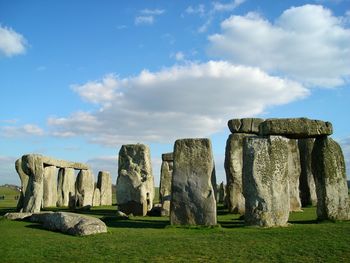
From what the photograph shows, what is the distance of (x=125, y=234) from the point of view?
38.9ft

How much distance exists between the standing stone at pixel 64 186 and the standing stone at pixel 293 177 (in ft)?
49.9

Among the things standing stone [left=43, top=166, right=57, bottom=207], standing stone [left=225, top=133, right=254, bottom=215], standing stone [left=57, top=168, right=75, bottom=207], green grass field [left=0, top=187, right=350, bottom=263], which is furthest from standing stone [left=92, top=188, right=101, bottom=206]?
green grass field [left=0, top=187, right=350, bottom=263]

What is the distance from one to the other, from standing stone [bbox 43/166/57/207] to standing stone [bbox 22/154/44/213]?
8.04 m

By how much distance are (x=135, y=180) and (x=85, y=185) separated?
9331 millimetres

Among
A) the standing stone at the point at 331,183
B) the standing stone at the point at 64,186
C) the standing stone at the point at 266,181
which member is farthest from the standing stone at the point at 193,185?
the standing stone at the point at 64,186

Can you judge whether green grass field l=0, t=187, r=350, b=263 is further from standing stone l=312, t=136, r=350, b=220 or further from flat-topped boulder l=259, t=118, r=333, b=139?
flat-topped boulder l=259, t=118, r=333, b=139

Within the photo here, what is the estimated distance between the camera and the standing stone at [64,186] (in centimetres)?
2894

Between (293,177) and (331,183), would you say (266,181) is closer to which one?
(331,183)

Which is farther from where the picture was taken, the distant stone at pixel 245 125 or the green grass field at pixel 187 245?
the distant stone at pixel 245 125

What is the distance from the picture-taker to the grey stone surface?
1190 cm

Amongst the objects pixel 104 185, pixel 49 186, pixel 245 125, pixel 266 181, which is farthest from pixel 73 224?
pixel 104 185

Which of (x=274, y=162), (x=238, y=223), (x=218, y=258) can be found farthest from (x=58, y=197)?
(x=218, y=258)

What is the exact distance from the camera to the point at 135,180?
20.3 metres

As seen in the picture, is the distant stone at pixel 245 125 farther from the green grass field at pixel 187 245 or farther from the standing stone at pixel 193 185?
the green grass field at pixel 187 245
